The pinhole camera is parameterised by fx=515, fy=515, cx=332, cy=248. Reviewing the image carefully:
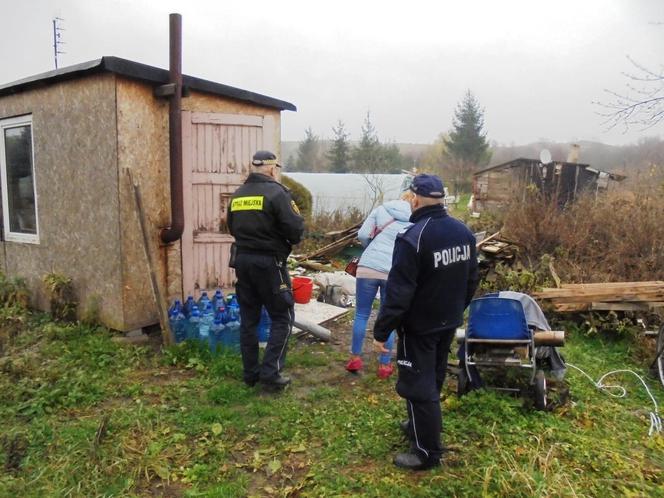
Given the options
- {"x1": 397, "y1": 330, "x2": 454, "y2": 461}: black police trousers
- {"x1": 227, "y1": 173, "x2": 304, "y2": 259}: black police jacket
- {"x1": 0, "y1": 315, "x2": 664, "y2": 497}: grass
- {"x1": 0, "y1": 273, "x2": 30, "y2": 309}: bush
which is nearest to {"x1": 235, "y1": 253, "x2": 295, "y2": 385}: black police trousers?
{"x1": 227, "y1": 173, "x2": 304, "y2": 259}: black police jacket

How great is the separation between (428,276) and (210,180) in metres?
3.82

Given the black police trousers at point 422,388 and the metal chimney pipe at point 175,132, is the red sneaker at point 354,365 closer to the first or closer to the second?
the black police trousers at point 422,388

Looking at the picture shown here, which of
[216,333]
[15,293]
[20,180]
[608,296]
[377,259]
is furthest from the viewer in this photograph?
[20,180]

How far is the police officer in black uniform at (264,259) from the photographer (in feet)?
14.9

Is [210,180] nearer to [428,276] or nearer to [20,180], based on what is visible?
[20,180]

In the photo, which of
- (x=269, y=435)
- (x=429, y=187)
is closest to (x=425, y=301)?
(x=429, y=187)

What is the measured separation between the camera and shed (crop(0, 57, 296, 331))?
18.7 ft

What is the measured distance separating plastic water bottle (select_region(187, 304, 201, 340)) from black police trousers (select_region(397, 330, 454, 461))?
2.94 meters

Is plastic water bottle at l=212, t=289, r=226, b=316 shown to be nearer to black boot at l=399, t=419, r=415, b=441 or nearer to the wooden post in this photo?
the wooden post

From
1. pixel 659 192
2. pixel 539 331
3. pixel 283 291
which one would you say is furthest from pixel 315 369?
pixel 659 192

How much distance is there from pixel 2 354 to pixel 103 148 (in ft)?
8.46

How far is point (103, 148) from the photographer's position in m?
5.72

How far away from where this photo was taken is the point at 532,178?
20.0 meters

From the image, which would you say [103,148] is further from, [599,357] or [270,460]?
[599,357]
